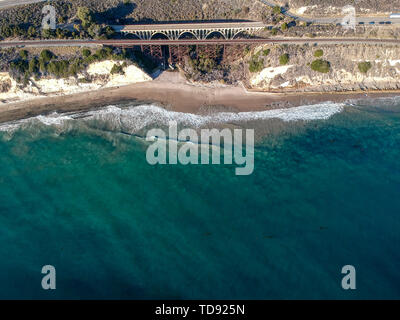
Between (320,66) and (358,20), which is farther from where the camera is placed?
(358,20)

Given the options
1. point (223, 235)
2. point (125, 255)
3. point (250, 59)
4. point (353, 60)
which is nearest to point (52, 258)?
point (125, 255)

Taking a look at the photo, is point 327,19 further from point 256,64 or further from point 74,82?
point 74,82

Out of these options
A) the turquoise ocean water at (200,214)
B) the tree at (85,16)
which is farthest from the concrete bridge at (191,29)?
the turquoise ocean water at (200,214)

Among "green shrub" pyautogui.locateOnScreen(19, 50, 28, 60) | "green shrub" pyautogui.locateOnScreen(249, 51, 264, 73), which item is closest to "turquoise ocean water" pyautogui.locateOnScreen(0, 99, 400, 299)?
"green shrub" pyautogui.locateOnScreen(249, 51, 264, 73)

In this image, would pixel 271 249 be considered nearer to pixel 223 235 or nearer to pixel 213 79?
pixel 223 235

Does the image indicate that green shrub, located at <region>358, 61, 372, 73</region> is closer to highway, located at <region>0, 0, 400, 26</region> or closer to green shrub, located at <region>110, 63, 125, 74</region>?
highway, located at <region>0, 0, 400, 26</region>

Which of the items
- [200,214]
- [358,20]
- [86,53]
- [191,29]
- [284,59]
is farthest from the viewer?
[358,20]

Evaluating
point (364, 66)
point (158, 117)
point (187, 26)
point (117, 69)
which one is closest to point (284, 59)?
point (364, 66)
